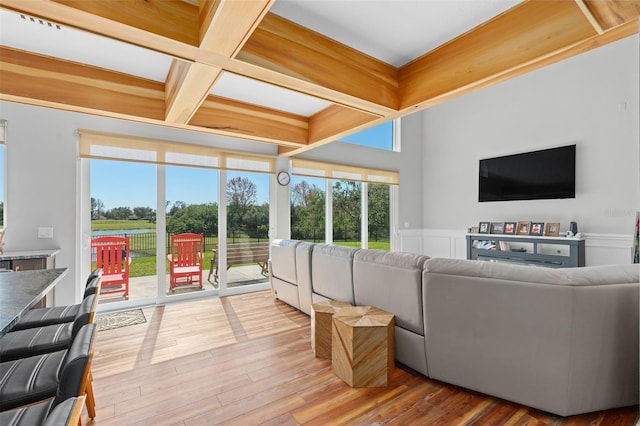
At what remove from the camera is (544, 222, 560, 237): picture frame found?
4.62 metres

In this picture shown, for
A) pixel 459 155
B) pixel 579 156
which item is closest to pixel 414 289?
pixel 579 156

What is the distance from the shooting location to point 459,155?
20.5 ft

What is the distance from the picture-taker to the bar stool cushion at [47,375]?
32.9 inches

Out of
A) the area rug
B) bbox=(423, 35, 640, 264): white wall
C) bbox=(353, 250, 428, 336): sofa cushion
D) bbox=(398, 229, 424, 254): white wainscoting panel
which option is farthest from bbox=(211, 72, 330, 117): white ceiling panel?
bbox=(423, 35, 640, 264): white wall

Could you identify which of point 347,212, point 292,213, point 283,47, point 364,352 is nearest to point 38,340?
point 364,352

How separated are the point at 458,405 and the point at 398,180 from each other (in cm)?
503

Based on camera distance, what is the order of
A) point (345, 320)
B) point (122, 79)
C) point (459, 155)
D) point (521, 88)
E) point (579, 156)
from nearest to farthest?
point (345, 320) < point (122, 79) < point (579, 156) < point (521, 88) < point (459, 155)

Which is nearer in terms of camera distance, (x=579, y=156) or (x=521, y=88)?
(x=579, y=156)

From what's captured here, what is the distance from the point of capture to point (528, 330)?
67.7 inches

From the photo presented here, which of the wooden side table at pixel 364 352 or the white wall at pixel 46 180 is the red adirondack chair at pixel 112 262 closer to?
the white wall at pixel 46 180

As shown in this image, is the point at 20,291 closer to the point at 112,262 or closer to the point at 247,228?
the point at 112,262

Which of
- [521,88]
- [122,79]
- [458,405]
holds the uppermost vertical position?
[521,88]

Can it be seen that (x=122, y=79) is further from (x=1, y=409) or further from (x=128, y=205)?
(x=1, y=409)

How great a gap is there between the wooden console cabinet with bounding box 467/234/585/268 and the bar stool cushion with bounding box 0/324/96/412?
567cm
